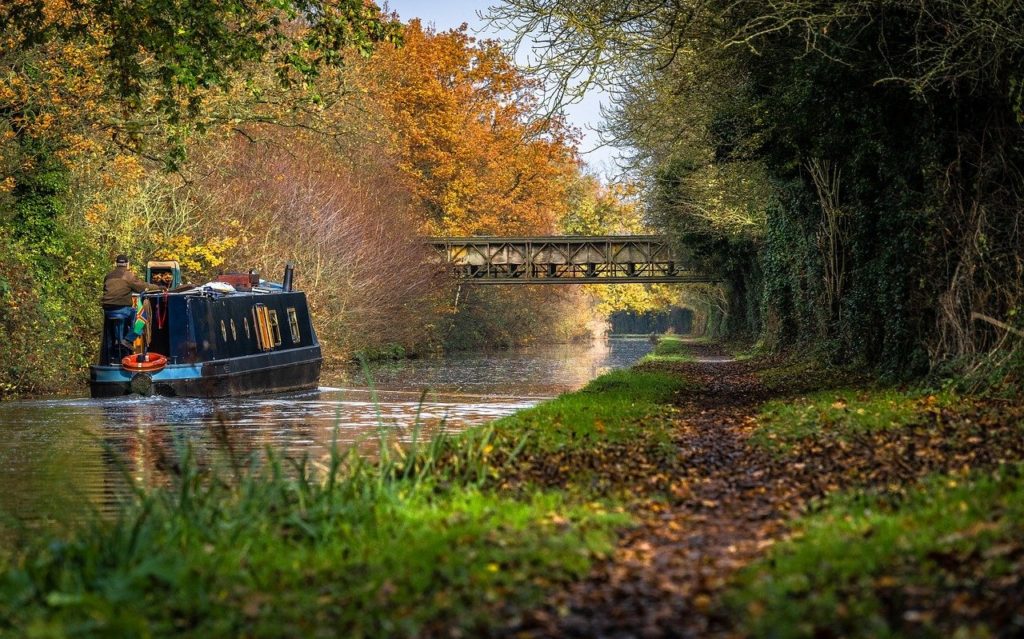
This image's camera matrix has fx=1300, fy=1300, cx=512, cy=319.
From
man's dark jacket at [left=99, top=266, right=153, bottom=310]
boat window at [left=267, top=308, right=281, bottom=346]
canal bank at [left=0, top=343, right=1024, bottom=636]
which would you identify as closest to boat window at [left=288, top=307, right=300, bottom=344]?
boat window at [left=267, top=308, right=281, bottom=346]

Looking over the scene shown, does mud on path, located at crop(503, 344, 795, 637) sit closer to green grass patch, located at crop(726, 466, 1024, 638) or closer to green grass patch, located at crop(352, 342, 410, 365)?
green grass patch, located at crop(726, 466, 1024, 638)

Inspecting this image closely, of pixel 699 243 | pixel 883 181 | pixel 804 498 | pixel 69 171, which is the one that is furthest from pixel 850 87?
pixel 699 243

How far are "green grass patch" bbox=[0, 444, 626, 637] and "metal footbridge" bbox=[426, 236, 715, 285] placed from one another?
1797 inches

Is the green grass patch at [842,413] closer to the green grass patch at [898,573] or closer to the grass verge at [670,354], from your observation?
the green grass patch at [898,573]

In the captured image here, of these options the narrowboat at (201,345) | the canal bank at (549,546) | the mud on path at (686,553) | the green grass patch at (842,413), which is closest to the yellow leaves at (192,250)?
the narrowboat at (201,345)

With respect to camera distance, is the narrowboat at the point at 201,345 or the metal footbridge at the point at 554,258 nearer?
the narrowboat at the point at 201,345

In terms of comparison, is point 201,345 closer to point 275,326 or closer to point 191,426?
point 275,326

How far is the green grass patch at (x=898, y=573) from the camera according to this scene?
5.42 metres

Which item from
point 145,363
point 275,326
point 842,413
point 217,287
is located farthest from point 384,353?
point 842,413

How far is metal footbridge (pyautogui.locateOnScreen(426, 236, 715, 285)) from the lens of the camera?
190 feet

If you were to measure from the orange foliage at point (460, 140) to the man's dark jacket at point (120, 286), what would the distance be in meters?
25.6

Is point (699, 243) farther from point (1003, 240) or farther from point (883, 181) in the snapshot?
point (1003, 240)

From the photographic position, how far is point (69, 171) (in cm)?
2428

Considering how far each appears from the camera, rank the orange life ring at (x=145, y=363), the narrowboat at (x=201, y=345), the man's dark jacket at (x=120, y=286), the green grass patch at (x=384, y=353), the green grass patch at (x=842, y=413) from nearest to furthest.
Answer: the green grass patch at (x=842, y=413)
the man's dark jacket at (x=120, y=286)
the orange life ring at (x=145, y=363)
the narrowboat at (x=201, y=345)
the green grass patch at (x=384, y=353)
